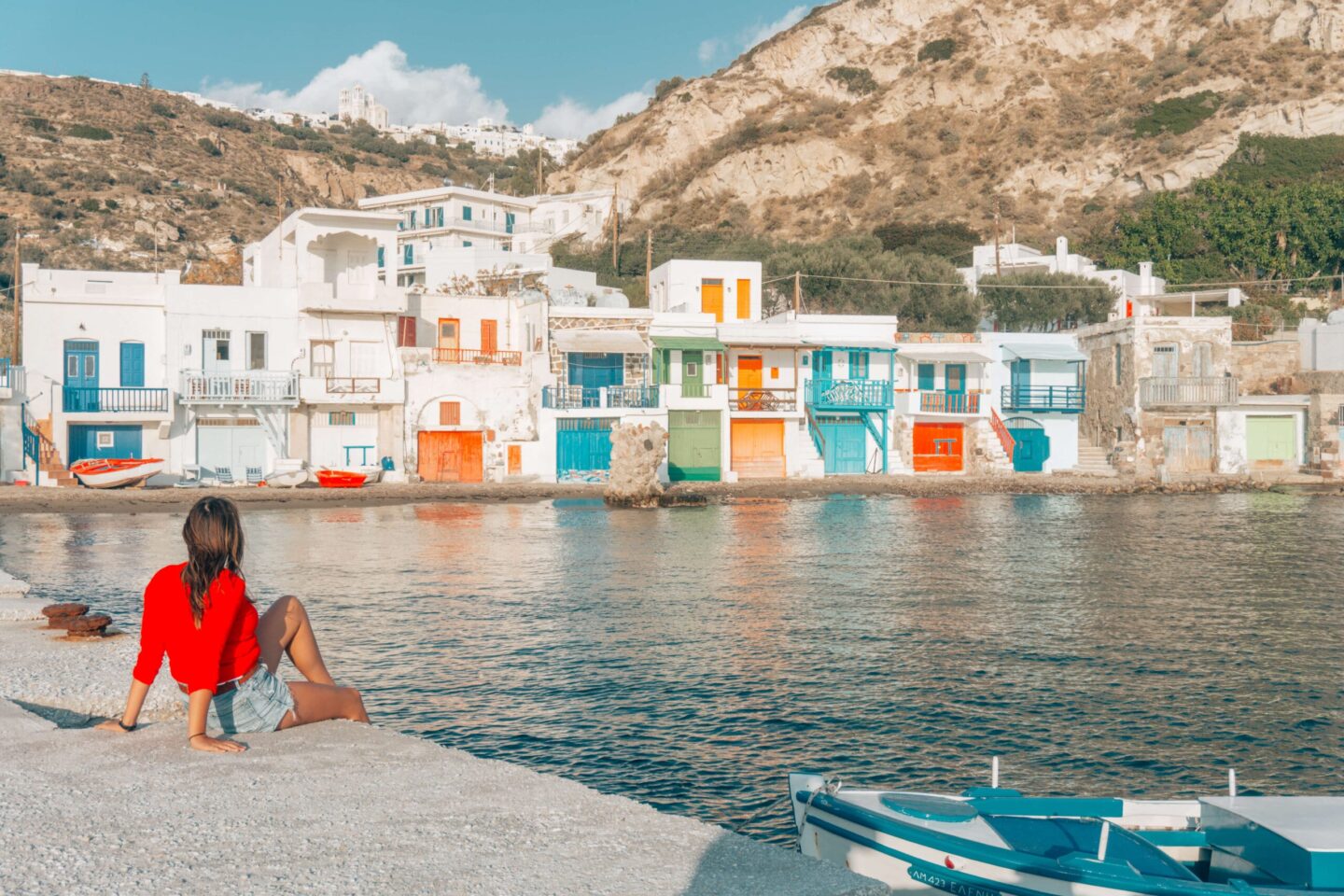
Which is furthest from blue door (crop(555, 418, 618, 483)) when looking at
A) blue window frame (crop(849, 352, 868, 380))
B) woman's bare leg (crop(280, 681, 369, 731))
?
woman's bare leg (crop(280, 681, 369, 731))

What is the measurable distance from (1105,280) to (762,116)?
51.1 metres

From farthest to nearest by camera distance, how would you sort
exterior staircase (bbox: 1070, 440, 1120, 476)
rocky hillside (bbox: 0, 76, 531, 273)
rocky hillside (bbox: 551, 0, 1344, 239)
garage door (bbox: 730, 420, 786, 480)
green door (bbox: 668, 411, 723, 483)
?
rocky hillside (bbox: 551, 0, 1344, 239), rocky hillside (bbox: 0, 76, 531, 273), exterior staircase (bbox: 1070, 440, 1120, 476), garage door (bbox: 730, 420, 786, 480), green door (bbox: 668, 411, 723, 483)

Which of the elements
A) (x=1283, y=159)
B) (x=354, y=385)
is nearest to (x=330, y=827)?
(x=354, y=385)

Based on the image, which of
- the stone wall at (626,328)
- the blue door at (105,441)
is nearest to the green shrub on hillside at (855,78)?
the stone wall at (626,328)

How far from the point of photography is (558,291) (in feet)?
174

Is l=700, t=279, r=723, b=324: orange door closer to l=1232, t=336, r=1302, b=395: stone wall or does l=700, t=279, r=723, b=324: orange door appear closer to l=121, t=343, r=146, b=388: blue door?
l=121, t=343, r=146, b=388: blue door

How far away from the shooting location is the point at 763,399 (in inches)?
1796

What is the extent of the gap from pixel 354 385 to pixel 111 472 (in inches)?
331

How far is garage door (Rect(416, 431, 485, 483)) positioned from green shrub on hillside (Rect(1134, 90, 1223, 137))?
220 feet

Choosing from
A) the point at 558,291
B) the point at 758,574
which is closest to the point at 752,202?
the point at 558,291

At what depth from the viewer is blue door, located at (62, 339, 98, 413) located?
39.0 m

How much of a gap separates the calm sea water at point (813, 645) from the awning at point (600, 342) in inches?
545

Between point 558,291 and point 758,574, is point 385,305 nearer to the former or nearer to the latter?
point 558,291

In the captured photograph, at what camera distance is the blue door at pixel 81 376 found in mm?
39000
